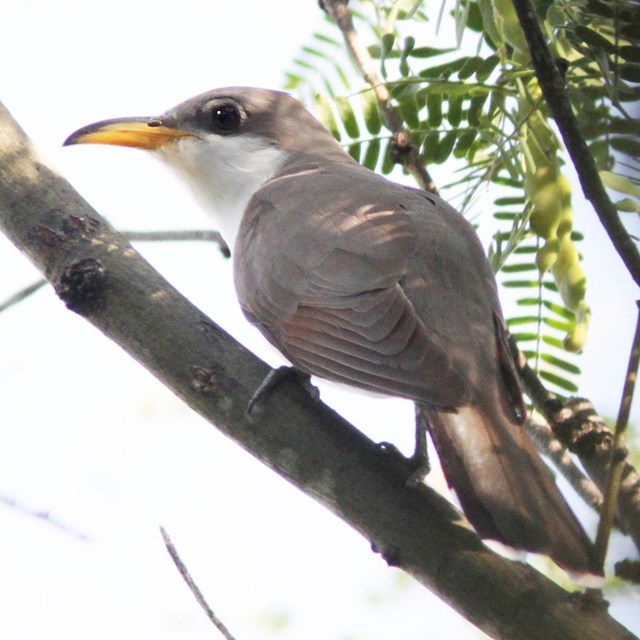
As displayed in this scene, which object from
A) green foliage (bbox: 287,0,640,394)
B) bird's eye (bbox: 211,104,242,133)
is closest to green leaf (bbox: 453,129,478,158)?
green foliage (bbox: 287,0,640,394)

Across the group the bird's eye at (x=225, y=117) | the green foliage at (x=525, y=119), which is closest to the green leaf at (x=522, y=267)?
the green foliage at (x=525, y=119)

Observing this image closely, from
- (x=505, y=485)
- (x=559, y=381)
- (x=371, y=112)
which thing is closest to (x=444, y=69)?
(x=371, y=112)

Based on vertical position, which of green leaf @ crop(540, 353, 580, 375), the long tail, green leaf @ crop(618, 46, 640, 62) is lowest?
green leaf @ crop(540, 353, 580, 375)

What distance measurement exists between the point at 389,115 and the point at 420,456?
1103mm

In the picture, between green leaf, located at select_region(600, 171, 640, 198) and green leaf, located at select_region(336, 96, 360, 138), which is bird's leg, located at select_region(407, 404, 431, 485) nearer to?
green leaf, located at select_region(600, 171, 640, 198)

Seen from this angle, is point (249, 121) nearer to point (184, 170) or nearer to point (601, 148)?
point (184, 170)

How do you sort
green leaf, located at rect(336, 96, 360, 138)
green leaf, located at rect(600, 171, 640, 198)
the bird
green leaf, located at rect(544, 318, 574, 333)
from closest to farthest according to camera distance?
the bird < green leaf, located at rect(600, 171, 640, 198) < green leaf, located at rect(544, 318, 574, 333) < green leaf, located at rect(336, 96, 360, 138)

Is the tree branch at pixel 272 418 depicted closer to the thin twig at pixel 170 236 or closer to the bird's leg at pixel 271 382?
the bird's leg at pixel 271 382

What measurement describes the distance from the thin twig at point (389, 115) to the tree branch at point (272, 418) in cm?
88

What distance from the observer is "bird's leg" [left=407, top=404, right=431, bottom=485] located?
2.32 meters

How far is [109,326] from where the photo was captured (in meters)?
2.62

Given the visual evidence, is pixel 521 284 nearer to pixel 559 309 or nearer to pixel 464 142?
pixel 559 309

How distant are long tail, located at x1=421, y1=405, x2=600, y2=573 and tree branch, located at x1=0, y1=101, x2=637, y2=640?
0.06 m

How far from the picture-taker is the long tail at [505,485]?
2133 millimetres
